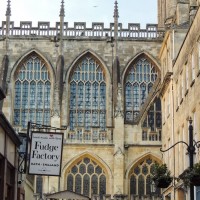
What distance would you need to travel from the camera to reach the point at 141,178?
142ft

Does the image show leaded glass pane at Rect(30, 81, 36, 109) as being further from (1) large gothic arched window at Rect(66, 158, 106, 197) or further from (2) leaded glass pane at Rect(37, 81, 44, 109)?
(1) large gothic arched window at Rect(66, 158, 106, 197)

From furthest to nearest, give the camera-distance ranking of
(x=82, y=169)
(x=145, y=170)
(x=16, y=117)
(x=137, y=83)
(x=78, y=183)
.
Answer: (x=137, y=83) < (x=16, y=117) < (x=82, y=169) < (x=145, y=170) < (x=78, y=183)

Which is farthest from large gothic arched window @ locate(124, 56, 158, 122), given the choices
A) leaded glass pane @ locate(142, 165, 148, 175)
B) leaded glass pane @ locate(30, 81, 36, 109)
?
leaded glass pane @ locate(30, 81, 36, 109)

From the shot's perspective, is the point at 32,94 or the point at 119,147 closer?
the point at 119,147

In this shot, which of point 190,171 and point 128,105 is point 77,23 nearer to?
point 128,105

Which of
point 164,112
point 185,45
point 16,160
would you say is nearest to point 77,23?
point 164,112

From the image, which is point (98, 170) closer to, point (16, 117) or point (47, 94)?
point (47, 94)

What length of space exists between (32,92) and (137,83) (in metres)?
7.98

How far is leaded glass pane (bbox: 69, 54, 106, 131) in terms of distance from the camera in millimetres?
45969

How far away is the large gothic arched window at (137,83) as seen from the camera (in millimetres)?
46219

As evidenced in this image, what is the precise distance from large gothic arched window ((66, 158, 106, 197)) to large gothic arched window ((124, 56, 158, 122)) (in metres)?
5.00

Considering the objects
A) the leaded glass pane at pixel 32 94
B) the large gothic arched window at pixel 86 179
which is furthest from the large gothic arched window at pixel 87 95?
the large gothic arched window at pixel 86 179

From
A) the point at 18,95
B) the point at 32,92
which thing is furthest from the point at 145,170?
the point at 18,95

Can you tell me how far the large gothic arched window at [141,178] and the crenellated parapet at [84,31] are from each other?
10266mm
